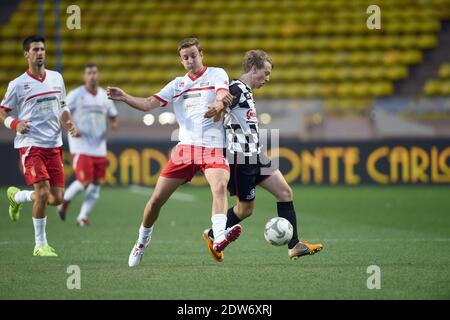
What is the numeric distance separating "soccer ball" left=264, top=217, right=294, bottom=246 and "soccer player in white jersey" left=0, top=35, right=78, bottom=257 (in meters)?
2.23

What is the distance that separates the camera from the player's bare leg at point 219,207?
7.28 m

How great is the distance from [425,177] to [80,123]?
8.06 metres

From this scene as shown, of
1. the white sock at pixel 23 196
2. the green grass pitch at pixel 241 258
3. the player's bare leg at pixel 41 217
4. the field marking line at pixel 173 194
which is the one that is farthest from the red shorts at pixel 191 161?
the field marking line at pixel 173 194

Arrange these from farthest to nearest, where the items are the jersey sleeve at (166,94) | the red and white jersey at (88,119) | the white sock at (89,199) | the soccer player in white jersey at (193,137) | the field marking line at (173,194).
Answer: the field marking line at (173,194) < the red and white jersey at (88,119) < the white sock at (89,199) < the jersey sleeve at (166,94) < the soccer player in white jersey at (193,137)

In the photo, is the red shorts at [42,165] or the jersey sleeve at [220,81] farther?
the red shorts at [42,165]

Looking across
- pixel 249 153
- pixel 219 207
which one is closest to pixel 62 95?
pixel 249 153

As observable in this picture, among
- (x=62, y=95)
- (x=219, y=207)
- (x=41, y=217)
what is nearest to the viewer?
(x=219, y=207)

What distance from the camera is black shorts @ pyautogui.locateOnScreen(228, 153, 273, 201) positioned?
7.82m

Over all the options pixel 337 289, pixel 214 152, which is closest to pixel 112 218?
pixel 214 152

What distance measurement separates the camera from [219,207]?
7441 millimetres

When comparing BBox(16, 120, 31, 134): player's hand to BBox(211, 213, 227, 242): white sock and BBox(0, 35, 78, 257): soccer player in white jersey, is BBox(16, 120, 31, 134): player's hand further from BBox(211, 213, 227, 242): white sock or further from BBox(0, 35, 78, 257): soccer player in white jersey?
BBox(211, 213, 227, 242): white sock

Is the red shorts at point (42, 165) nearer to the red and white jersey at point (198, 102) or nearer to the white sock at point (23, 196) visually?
the white sock at point (23, 196)

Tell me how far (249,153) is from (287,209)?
0.67 metres

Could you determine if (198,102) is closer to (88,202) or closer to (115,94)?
(115,94)
